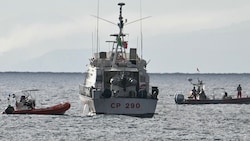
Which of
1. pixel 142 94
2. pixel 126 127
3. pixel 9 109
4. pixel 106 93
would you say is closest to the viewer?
pixel 126 127

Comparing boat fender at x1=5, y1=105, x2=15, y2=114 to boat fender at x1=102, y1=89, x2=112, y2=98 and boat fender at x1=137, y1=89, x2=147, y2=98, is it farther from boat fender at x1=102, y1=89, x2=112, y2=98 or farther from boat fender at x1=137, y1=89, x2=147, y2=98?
boat fender at x1=137, y1=89, x2=147, y2=98

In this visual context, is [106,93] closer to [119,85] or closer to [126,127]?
[119,85]

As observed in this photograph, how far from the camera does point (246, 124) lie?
70.9 meters

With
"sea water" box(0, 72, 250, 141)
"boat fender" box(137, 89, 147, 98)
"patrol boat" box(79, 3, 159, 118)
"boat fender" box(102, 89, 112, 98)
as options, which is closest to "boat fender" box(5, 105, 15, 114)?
"sea water" box(0, 72, 250, 141)

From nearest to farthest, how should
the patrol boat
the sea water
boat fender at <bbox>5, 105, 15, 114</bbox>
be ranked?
the sea water → the patrol boat → boat fender at <bbox>5, 105, 15, 114</bbox>

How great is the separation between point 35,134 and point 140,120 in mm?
13045

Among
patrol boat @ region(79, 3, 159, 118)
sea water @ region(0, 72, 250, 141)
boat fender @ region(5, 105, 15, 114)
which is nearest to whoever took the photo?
sea water @ region(0, 72, 250, 141)

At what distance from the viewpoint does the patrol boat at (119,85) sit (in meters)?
72.3

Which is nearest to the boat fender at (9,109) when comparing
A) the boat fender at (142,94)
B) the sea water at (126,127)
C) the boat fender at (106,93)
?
the sea water at (126,127)

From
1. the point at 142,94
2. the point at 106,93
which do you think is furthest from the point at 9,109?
the point at 142,94

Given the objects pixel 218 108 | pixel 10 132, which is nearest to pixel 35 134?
pixel 10 132

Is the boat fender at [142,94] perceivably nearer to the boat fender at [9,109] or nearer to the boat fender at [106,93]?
the boat fender at [106,93]

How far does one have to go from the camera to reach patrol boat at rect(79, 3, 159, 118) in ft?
237

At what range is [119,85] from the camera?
74.3m
